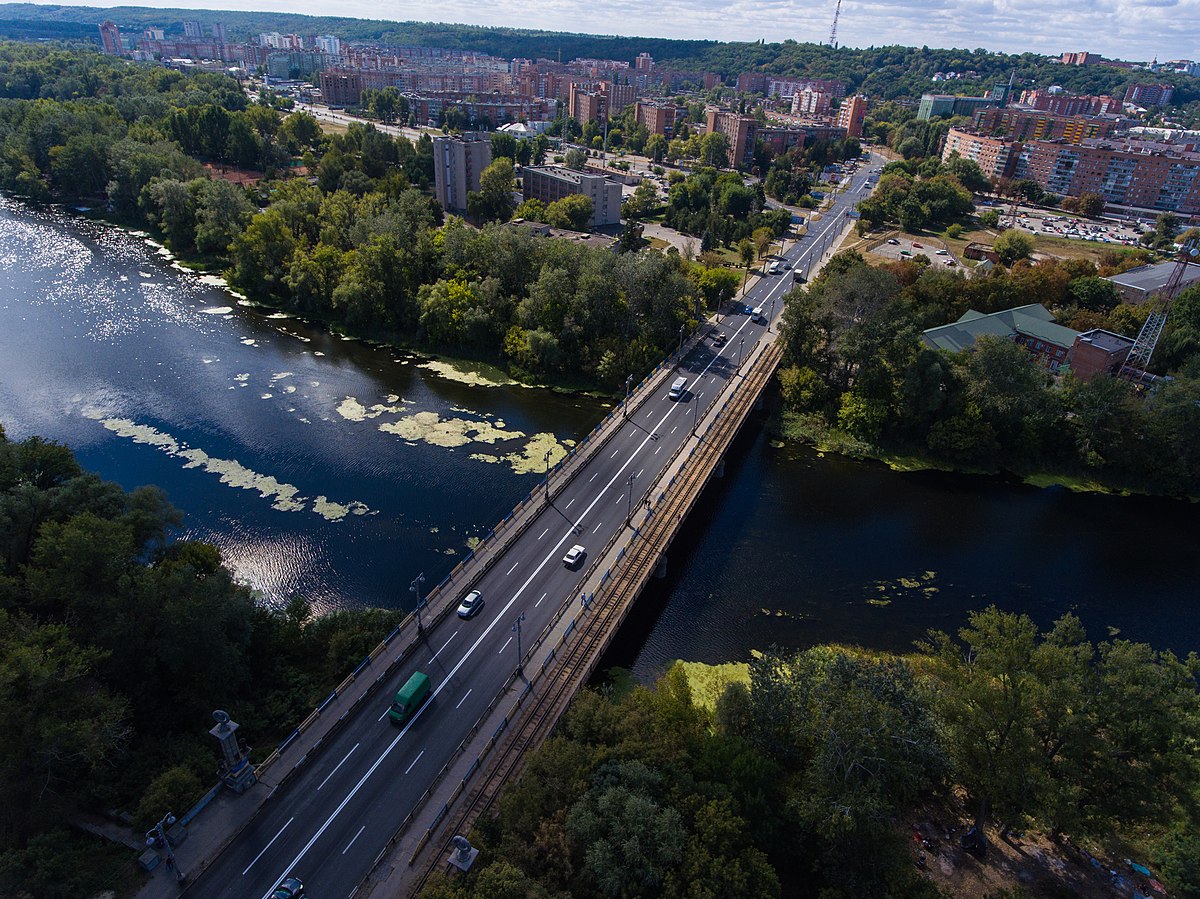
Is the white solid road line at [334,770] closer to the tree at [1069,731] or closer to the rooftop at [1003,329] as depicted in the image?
the tree at [1069,731]

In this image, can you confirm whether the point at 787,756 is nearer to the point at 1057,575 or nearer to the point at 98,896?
the point at 98,896

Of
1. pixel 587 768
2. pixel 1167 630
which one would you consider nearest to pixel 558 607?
pixel 587 768

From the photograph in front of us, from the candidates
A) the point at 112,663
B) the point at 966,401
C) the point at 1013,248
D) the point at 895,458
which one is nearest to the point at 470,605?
the point at 112,663

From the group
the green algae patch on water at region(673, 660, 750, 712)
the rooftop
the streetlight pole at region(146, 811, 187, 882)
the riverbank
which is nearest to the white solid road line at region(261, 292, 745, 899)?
the streetlight pole at region(146, 811, 187, 882)

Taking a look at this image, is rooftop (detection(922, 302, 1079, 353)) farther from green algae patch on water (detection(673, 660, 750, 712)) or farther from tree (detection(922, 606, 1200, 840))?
tree (detection(922, 606, 1200, 840))

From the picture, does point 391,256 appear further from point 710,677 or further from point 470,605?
point 710,677

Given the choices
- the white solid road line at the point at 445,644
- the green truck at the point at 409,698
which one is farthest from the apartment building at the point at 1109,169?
the green truck at the point at 409,698
